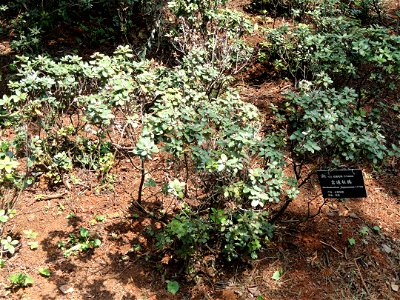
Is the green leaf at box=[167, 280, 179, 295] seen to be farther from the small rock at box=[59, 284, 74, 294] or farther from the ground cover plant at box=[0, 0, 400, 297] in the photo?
the small rock at box=[59, 284, 74, 294]

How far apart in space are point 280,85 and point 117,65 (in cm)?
278

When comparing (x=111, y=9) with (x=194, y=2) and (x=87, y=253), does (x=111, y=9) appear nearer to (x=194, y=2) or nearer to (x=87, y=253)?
(x=194, y=2)

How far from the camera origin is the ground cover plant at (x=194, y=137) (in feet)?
10.2

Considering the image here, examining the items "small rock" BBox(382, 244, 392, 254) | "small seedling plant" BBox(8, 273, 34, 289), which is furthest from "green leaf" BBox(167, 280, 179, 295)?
"small rock" BBox(382, 244, 392, 254)

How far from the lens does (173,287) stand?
10.9 feet

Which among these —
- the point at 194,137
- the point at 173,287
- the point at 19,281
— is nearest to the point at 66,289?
the point at 19,281

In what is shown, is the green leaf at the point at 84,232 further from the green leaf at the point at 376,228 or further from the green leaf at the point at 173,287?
the green leaf at the point at 376,228

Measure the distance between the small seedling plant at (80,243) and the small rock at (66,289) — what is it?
1.02 ft

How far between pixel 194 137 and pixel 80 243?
160cm

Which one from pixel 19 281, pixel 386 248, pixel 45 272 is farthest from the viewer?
pixel 386 248

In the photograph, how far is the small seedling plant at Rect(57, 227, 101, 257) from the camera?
11.8 ft

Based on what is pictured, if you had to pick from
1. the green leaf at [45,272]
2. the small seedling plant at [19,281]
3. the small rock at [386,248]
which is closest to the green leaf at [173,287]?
the green leaf at [45,272]

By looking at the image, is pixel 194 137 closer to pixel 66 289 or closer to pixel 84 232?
pixel 84 232

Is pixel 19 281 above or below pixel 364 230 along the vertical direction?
above
